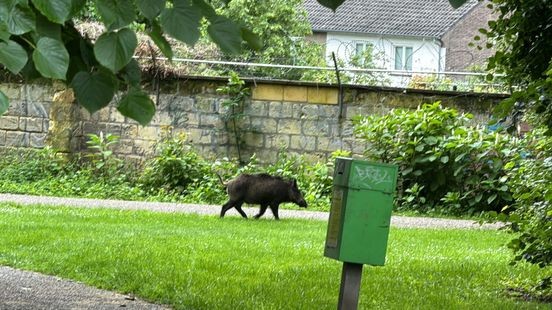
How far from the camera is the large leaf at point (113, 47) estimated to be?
131 inches

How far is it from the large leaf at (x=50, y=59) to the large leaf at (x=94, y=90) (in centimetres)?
40

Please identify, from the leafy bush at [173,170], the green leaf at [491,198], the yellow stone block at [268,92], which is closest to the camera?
the green leaf at [491,198]

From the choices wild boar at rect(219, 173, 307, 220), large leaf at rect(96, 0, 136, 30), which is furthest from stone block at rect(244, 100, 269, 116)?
large leaf at rect(96, 0, 136, 30)

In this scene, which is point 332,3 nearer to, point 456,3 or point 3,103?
point 456,3

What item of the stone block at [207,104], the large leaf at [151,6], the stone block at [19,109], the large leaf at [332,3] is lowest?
the stone block at [19,109]

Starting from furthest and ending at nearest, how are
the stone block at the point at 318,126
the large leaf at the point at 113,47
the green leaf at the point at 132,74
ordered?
the stone block at the point at 318,126 → the green leaf at the point at 132,74 → the large leaf at the point at 113,47

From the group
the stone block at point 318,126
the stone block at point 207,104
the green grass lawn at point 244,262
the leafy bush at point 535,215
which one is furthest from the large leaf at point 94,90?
the stone block at point 207,104

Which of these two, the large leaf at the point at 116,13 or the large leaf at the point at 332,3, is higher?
the large leaf at the point at 332,3

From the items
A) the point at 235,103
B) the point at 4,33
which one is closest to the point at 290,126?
the point at 235,103

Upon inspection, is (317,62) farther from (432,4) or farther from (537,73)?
(432,4)

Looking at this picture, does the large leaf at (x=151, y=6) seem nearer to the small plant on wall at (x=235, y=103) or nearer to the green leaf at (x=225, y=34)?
the green leaf at (x=225, y=34)

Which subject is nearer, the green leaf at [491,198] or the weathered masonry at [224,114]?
the green leaf at [491,198]

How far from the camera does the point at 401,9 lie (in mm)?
46281

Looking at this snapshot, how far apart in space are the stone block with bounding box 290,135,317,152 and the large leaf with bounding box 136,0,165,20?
16.0 metres
